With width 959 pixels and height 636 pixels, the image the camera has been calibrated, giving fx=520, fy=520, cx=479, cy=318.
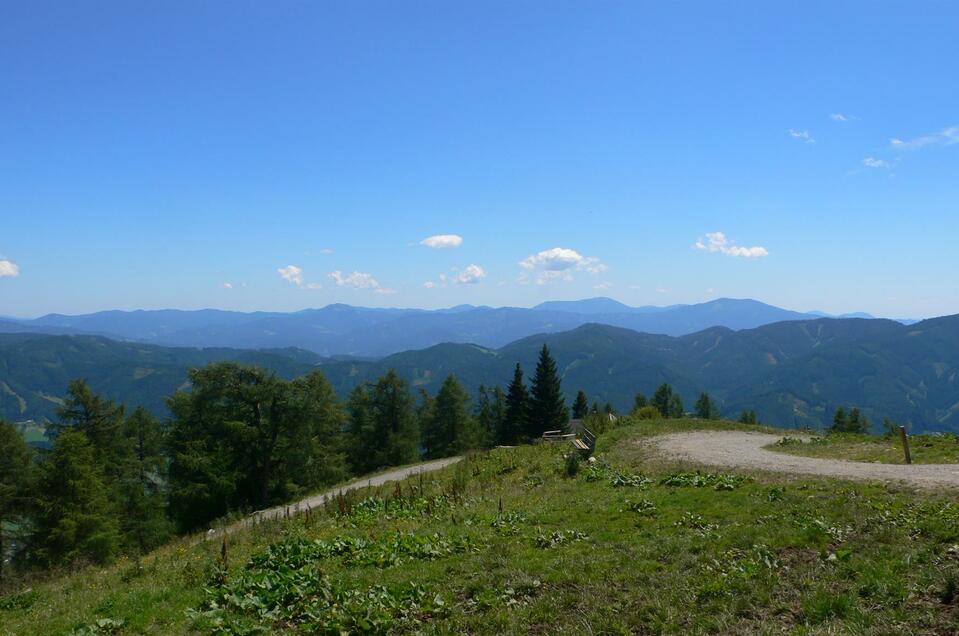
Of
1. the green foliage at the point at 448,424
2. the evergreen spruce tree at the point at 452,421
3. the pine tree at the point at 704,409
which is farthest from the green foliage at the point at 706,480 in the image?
the pine tree at the point at 704,409

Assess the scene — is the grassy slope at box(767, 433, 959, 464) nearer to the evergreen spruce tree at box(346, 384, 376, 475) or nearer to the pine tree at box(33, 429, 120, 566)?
the pine tree at box(33, 429, 120, 566)

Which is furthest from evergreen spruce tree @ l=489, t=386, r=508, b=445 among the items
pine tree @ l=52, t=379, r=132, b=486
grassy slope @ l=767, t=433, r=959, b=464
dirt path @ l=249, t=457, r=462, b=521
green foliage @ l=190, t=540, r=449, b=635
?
green foliage @ l=190, t=540, r=449, b=635

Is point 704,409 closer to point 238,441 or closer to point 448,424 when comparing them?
point 448,424

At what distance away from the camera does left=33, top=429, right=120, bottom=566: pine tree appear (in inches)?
1163

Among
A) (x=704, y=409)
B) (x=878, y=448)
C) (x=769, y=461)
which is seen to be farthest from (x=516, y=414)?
(x=704, y=409)

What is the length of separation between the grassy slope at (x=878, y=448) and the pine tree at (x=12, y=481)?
4177 cm

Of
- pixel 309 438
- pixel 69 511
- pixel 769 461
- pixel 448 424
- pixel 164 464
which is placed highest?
pixel 769 461

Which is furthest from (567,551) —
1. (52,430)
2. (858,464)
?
(52,430)

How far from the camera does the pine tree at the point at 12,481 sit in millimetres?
32625

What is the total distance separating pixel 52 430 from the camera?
126ft

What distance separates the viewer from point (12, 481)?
1396 inches

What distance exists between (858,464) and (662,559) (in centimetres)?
1172

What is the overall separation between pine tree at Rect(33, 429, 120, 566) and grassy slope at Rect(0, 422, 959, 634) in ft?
65.7

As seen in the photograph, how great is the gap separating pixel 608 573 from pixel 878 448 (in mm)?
17561
